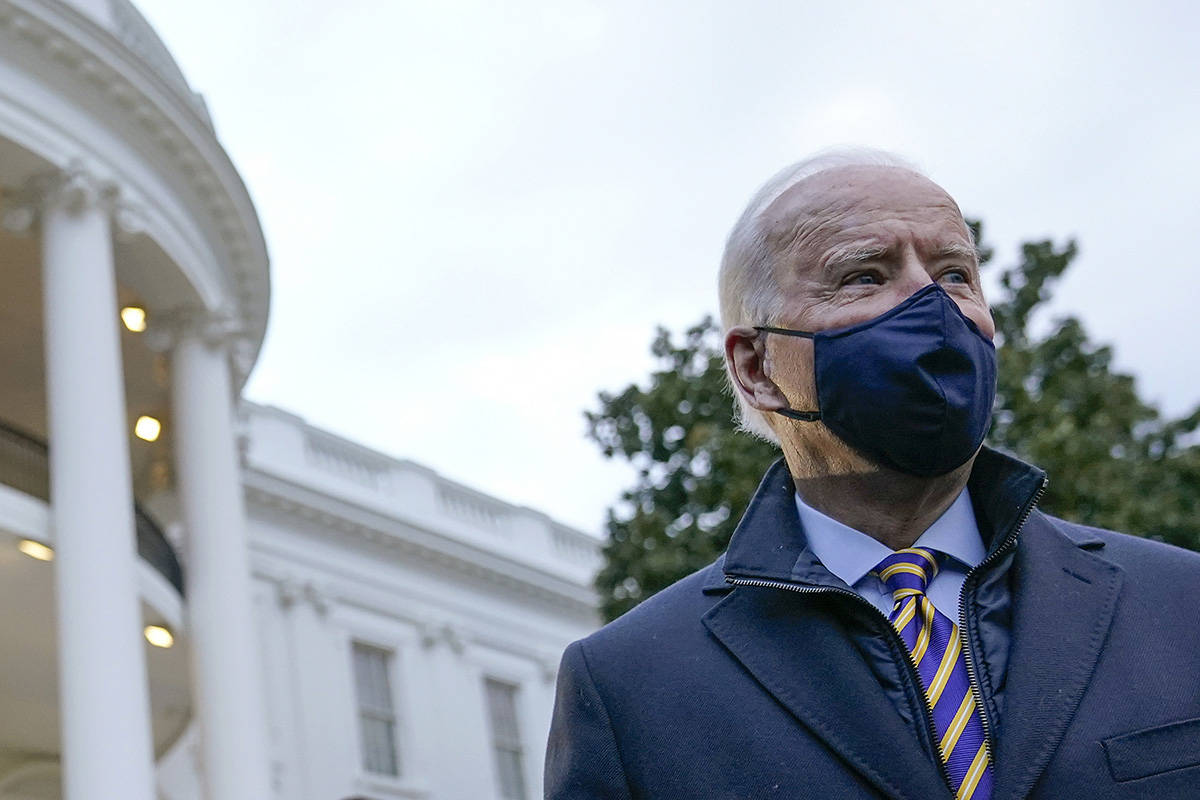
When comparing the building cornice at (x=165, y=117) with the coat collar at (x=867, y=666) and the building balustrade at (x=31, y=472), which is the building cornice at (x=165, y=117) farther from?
the coat collar at (x=867, y=666)

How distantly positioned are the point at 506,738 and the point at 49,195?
14.6 metres

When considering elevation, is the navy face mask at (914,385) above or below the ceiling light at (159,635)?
below

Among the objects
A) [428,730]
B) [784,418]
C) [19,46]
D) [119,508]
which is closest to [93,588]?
[119,508]

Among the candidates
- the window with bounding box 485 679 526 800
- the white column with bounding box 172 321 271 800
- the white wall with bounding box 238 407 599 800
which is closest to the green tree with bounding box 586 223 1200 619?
the white column with bounding box 172 321 271 800

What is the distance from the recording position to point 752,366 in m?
2.30

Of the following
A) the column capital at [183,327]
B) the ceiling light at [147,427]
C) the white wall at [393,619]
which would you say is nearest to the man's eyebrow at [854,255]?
the column capital at [183,327]

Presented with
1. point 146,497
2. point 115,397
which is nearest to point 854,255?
point 115,397

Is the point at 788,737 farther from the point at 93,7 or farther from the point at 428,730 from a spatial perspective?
the point at 428,730

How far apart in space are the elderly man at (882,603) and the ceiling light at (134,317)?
13.6 m

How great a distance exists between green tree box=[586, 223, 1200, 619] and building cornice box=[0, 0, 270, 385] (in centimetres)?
382

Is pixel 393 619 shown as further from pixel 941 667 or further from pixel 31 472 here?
pixel 941 667

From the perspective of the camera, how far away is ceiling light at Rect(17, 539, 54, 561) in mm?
12609

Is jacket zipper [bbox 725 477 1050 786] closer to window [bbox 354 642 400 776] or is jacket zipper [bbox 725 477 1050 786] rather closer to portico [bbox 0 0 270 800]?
portico [bbox 0 0 270 800]

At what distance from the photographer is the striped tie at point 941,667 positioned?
191 cm
